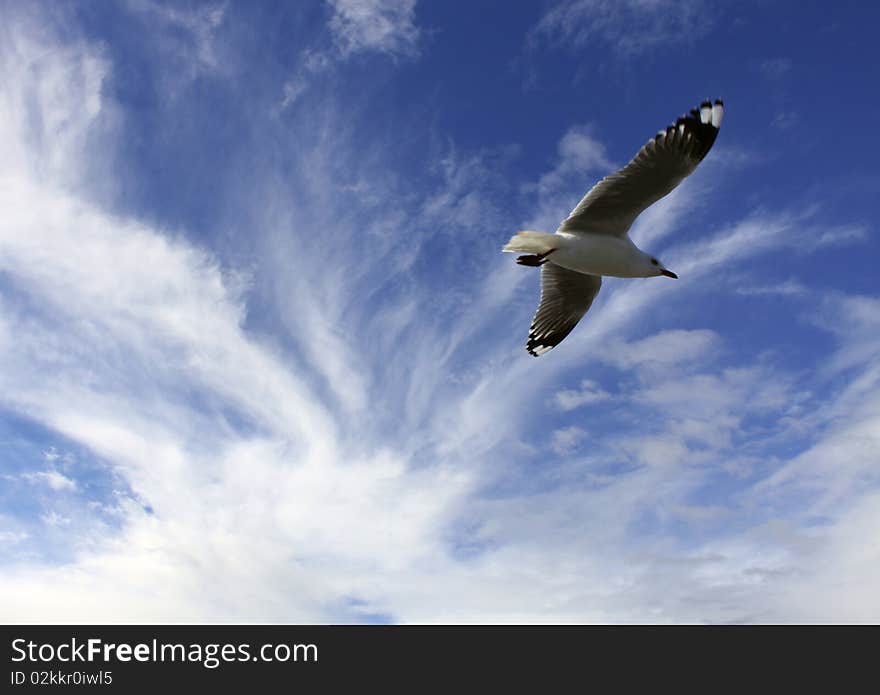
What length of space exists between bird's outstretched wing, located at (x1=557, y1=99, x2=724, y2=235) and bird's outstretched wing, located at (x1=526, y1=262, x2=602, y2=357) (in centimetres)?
191

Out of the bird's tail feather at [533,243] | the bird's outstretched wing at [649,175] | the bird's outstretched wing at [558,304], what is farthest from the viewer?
the bird's outstretched wing at [558,304]

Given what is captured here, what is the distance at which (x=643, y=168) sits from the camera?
10.2 meters

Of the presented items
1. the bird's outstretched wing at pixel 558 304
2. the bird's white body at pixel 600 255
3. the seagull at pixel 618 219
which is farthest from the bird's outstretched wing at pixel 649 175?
the bird's outstretched wing at pixel 558 304

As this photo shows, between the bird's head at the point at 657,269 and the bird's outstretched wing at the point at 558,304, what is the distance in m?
1.35

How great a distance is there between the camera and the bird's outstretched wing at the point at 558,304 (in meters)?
13.1

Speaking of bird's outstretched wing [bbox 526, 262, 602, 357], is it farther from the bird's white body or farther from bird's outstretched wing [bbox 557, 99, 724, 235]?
bird's outstretched wing [bbox 557, 99, 724, 235]

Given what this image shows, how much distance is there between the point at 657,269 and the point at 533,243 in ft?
7.03

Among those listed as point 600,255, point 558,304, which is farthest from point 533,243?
point 558,304

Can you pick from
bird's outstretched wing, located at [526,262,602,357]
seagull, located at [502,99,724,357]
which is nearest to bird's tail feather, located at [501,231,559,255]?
seagull, located at [502,99,724,357]

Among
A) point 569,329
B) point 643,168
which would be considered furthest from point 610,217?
point 569,329

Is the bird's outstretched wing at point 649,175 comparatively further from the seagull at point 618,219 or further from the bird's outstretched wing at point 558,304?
the bird's outstretched wing at point 558,304

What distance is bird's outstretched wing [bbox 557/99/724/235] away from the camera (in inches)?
392
